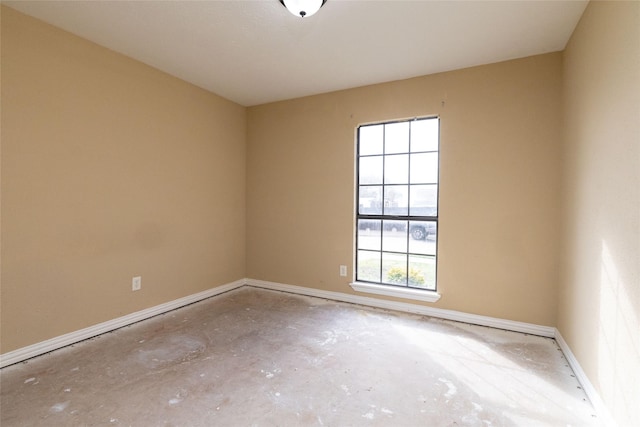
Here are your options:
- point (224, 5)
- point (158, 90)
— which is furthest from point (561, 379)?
point (158, 90)

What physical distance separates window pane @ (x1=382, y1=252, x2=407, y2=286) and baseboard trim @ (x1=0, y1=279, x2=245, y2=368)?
6.93 ft

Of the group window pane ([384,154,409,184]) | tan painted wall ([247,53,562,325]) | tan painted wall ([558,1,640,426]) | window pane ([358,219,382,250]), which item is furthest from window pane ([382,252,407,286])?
tan painted wall ([558,1,640,426])

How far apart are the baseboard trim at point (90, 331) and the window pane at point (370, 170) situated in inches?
91.0

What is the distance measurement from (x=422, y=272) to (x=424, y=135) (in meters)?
1.45

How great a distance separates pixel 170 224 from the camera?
3.22m

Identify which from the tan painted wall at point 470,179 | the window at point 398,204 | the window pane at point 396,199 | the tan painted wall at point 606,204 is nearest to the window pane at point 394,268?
the window at point 398,204

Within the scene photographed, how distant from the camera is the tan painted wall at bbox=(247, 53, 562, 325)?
104 inches

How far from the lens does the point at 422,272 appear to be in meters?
3.24

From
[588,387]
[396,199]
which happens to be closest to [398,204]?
[396,199]

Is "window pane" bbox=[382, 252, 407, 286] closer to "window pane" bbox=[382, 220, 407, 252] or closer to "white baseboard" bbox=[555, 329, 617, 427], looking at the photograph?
"window pane" bbox=[382, 220, 407, 252]

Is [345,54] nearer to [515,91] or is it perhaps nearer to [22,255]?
[515,91]

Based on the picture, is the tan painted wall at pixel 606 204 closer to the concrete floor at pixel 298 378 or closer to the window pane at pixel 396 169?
the concrete floor at pixel 298 378

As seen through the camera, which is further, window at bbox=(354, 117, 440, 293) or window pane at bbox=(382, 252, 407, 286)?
window pane at bbox=(382, 252, 407, 286)

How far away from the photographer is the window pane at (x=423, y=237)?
10.4 feet
